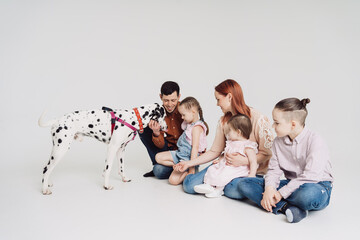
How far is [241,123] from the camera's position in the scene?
4094 mm

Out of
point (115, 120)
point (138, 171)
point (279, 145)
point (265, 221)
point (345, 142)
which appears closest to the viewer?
point (265, 221)

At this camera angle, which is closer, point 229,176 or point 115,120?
point 229,176

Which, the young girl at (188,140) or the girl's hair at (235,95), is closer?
the girl's hair at (235,95)

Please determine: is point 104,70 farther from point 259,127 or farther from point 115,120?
point 259,127

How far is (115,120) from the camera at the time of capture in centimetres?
438

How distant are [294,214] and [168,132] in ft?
7.36

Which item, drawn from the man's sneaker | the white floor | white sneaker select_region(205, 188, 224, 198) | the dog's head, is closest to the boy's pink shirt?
the white floor

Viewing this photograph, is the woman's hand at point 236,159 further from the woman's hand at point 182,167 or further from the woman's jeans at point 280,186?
the woman's hand at point 182,167

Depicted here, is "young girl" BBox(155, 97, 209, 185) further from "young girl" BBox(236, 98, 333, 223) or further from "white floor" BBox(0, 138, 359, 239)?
"young girl" BBox(236, 98, 333, 223)

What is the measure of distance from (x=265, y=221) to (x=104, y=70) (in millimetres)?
5036

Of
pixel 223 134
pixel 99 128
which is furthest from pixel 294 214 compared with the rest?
pixel 99 128

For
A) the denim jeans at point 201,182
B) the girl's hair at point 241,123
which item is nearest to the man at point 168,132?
the denim jeans at point 201,182

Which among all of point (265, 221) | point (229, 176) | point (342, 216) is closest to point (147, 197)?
point (229, 176)

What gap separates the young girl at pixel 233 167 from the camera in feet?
13.4
